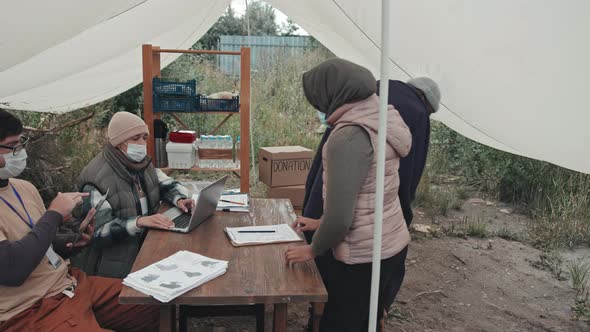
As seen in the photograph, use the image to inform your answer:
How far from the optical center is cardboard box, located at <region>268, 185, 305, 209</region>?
4496mm

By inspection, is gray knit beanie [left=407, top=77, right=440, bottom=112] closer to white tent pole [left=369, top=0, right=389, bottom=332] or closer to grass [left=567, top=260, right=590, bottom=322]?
white tent pole [left=369, top=0, right=389, bottom=332]

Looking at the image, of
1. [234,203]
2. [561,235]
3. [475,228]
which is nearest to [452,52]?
[234,203]

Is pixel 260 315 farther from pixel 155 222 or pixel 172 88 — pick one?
pixel 172 88

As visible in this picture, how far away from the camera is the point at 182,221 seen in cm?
272

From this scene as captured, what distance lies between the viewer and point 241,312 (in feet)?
9.15

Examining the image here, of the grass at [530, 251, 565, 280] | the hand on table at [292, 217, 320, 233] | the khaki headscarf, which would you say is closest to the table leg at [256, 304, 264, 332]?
the hand on table at [292, 217, 320, 233]

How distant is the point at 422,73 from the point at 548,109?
0.94 meters

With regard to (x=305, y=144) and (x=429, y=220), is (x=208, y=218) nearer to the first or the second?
(x=429, y=220)

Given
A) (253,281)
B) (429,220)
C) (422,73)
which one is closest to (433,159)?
(429,220)

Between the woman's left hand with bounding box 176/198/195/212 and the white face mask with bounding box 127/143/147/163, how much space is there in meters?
0.38

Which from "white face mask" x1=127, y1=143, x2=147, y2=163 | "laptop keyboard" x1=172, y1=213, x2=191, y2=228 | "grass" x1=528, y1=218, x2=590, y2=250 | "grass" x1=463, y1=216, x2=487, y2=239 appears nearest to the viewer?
"laptop keyboard" x1=172, y1=213, x2=191, y2=228

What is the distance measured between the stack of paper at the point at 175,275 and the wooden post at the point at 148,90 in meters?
2.09

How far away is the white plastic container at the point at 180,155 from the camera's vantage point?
394cm

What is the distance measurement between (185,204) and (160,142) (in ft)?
4.37
